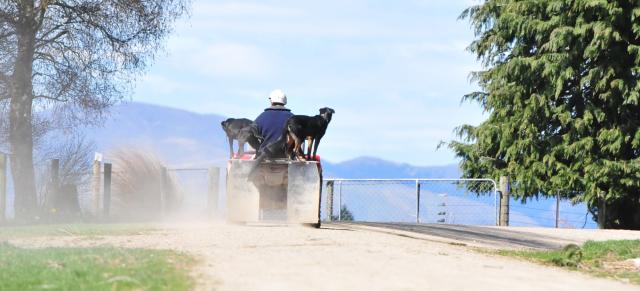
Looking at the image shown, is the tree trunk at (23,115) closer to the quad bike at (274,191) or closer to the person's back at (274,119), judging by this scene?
the quad bike at (274,191)

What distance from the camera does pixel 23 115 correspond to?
29.2m

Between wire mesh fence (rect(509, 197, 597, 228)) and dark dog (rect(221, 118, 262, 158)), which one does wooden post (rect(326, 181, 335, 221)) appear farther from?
dark dog (rect(221, 118, 262, 158))

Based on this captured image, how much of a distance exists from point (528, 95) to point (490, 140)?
199 cm

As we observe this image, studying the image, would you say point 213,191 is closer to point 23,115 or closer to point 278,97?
point 23,115

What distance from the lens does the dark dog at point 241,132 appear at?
1839 cm

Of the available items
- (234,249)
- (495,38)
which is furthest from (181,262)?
(495,38)

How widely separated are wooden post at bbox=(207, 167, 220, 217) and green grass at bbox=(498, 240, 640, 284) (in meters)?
11.7

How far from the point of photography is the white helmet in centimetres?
1850

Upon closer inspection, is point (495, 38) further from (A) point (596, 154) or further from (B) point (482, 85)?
(A) point (596, 154)

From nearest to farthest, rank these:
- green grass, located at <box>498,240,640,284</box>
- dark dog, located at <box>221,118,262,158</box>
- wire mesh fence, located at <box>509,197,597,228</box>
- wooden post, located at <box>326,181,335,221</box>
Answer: green grass, located at <box>498,240,640,284</box>, dark dog, located at <box>221,118,262,158</box>, wire mesh fence, located at <box>509,197,597,228</box>, wooden post, located at <box>326,181,335,221</box>

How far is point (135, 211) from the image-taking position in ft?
91.3

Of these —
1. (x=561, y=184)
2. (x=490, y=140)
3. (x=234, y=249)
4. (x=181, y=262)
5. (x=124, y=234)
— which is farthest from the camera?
(x=490, y=140)

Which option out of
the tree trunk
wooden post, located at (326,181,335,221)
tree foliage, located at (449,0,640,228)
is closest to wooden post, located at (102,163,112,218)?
the tree trunk

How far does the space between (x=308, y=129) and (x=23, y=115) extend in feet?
46.2
